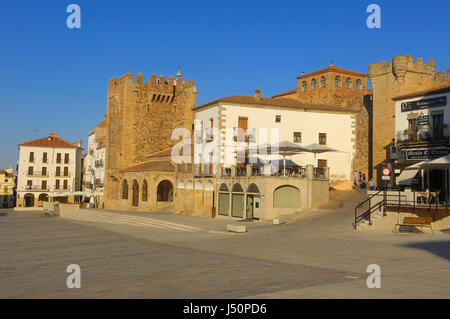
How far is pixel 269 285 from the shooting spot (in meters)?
10.3

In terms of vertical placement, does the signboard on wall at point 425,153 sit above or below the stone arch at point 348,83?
below

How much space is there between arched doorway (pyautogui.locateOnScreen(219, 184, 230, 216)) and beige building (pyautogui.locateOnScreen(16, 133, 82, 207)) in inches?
1824

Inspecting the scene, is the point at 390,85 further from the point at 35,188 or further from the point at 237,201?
the point at 35,188

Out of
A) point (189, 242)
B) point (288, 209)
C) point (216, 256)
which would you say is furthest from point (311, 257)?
point (288, 209)

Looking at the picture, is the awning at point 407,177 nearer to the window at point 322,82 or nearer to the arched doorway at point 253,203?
the arched doorway at point 253,203

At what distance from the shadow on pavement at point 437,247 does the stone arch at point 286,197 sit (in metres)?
13.1

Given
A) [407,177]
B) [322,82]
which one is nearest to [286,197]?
[407,177]

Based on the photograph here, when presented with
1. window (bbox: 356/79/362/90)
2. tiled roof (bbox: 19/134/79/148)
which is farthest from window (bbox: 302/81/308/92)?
tiled roof (bbox: 19/134/79/148)

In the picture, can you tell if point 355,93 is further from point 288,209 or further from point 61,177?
point 61,177

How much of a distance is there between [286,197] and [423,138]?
8968 mm

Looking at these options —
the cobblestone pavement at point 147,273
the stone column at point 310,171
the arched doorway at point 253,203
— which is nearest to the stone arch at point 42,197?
the arched doorway at point 253,203

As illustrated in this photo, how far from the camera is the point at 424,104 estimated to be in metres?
29.1

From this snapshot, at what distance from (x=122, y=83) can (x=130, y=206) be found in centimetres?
1425

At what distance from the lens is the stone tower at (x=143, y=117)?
52.5 m
